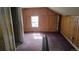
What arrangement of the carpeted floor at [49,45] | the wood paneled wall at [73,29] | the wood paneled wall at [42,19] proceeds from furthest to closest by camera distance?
1. the wood paneled wall at [42,19]
2. the carpeted floor at [49,45]
3. the wood paneled wall at [73,29]

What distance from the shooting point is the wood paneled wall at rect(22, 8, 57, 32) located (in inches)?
307

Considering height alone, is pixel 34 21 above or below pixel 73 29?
above

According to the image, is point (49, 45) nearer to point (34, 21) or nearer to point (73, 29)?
point (73, 29)

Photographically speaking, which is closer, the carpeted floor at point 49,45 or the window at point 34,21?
the carpeted floor at point 49,45

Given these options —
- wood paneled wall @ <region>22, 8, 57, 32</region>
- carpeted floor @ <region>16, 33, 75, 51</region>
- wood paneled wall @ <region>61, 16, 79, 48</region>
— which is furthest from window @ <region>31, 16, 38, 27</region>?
wood paneled wall @ <region>61, 16, 79, 48</region>

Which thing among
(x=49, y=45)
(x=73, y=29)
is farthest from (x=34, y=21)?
(x=73, y=29)

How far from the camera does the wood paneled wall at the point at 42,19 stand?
25.6 feet

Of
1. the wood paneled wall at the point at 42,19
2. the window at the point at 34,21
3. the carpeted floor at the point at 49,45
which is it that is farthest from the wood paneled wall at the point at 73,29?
the window at the point at 34,21

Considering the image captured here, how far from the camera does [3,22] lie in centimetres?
262

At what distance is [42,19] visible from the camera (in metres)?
7.91

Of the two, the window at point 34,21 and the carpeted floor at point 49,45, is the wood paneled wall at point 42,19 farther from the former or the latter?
the carpeted floor at point 49,45

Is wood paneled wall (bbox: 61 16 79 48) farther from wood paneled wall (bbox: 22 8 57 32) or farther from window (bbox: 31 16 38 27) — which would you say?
window (bbox: 31 16 38 27)

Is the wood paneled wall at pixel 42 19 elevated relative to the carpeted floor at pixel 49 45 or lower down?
elevated
